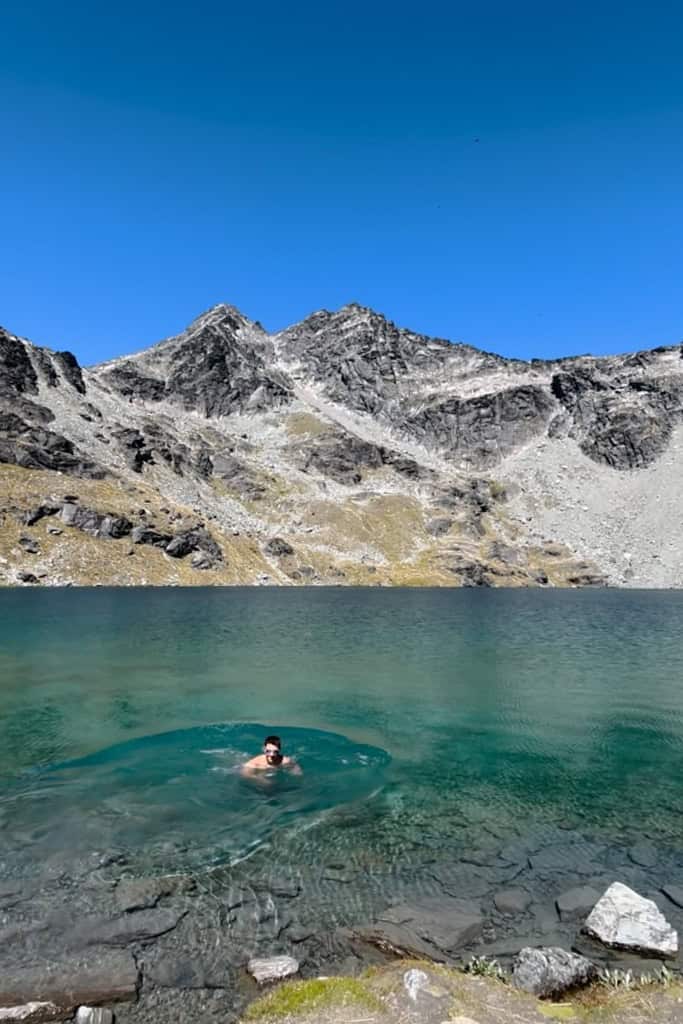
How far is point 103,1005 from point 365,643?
6541cm

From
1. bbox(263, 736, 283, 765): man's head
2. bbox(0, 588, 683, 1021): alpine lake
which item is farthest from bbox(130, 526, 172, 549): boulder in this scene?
bbox(263, 736, 283, 765): man's head

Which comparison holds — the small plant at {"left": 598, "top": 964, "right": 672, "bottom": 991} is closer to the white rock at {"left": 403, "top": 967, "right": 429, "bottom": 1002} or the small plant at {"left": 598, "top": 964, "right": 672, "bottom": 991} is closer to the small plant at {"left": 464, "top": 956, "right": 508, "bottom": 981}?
the small plant at {"left": 464, "top": 956, "right": 508, "bottom": 981}

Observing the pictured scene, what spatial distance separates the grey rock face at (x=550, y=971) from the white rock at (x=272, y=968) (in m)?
4.71

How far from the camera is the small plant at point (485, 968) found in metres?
13.1

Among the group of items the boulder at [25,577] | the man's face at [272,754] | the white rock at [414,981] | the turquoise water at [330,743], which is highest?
the white rock at [414,981]

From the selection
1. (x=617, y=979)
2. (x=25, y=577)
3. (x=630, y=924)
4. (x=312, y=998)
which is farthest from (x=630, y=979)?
(x=25, y=577)

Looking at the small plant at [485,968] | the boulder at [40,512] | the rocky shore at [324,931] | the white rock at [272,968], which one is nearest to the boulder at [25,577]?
the boulder at [40,512]

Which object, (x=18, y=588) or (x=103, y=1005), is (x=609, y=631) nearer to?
(x=103, y=1005)

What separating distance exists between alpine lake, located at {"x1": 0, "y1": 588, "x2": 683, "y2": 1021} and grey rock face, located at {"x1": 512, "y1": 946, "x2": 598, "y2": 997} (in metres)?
1.29

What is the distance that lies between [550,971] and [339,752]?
65.1 feet

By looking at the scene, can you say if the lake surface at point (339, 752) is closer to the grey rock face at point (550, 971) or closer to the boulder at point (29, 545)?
the grey rock face at point (550, 971)

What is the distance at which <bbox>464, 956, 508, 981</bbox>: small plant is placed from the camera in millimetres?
13070

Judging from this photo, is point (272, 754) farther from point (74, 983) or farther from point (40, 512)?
point (40, 512)

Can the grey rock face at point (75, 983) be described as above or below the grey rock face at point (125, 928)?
above
